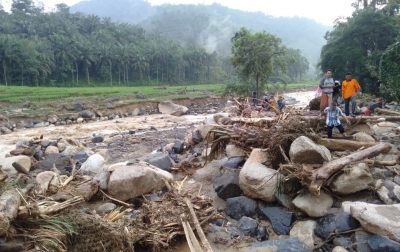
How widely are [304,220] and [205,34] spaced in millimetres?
110705

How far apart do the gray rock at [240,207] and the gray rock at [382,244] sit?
1838 mm

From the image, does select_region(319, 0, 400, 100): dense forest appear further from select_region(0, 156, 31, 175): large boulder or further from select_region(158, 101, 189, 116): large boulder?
select_region(0, 156, 31, 175): large boulder

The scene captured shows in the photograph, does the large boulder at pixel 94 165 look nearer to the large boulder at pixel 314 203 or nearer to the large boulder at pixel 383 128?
the large boulder at pixel 314 203

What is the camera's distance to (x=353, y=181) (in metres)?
4.78

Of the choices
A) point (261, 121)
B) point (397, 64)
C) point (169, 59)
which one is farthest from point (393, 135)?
point (169, 59)

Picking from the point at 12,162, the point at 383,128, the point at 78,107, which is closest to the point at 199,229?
the point at 383,128

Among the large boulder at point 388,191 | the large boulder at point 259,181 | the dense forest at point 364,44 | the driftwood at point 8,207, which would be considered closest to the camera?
the driftwood at point 8,207

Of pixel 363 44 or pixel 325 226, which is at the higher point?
pixel 363 44

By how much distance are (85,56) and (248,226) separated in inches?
1878

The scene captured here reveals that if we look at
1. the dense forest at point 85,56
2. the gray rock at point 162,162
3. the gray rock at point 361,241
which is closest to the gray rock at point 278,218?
the gray rock at point 361,241

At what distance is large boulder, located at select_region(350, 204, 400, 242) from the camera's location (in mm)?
3855

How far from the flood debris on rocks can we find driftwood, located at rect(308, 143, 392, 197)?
0.6 inches

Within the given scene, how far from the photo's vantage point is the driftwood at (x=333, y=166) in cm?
462

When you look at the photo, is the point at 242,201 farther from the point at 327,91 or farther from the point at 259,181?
the point at 327,91
